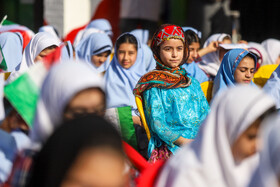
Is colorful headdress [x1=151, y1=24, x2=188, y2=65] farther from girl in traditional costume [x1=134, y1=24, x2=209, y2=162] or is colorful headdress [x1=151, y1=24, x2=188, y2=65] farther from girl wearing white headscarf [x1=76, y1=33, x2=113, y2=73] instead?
girl wearing white headscarf [x1=76, y1=33, x2=113, y2=73]

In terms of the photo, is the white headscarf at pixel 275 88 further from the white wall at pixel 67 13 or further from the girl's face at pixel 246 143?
the white wall at pixel 67 13

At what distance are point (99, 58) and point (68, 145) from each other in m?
4.91

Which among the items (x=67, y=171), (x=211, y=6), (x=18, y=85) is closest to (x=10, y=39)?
(x=18, y=85)

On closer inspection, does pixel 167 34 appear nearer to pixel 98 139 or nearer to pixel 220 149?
pixel 220 149

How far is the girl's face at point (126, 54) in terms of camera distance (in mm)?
5727

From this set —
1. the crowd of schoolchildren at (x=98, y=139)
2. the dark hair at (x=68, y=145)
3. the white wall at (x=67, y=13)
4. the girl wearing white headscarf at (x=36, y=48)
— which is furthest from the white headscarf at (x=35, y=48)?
the white wall at (x=67, y=13)

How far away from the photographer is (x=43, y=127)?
1.90m

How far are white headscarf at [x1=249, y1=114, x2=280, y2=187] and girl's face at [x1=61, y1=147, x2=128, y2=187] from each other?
1.72ft

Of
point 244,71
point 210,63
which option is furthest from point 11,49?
point 210,63

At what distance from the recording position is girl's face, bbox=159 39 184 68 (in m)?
3.96

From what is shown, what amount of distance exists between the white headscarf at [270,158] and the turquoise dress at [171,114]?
1.82m

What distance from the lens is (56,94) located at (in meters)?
1.95

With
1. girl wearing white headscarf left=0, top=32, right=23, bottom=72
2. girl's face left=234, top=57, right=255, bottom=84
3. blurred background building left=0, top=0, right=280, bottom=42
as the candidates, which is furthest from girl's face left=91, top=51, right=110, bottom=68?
blurred background building left=0, top=0, right=280, bottom=42

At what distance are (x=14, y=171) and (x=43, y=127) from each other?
0.62 ft
